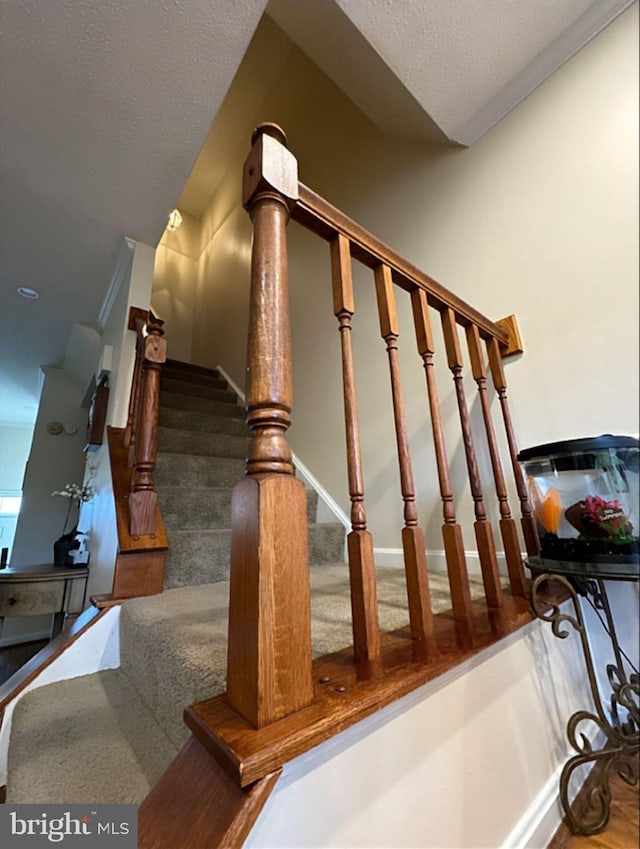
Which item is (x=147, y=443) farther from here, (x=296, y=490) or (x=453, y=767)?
(x=453, y=767)

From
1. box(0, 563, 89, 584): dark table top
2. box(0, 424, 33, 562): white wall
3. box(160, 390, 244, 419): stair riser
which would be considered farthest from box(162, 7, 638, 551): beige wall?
box(0, 424, 33, 562): white wall

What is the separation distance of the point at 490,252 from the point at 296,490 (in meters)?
0.83

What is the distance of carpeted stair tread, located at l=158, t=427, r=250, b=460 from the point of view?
6.43ft

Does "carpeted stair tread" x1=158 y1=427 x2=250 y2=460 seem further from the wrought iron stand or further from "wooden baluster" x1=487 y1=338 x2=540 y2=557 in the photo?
the wrought iron stand

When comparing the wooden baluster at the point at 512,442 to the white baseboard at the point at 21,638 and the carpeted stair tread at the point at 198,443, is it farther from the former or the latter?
the white baseboard at the point at 21,638

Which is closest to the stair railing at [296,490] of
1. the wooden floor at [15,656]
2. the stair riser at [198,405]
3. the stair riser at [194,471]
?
the stair riser at [194,471]

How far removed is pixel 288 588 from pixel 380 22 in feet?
5.24

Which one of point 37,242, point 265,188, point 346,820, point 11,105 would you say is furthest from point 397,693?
point 37,242

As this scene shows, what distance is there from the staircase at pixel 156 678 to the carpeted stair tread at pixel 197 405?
3.30 feet

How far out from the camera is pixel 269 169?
22.0 inches

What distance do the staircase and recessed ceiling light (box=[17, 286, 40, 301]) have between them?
179cm

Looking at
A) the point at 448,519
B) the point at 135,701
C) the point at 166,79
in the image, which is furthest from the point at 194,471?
the point at 166,79

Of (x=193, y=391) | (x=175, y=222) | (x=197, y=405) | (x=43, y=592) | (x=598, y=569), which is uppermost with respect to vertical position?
(x=175, y=222)

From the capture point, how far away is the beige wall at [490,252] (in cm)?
32
